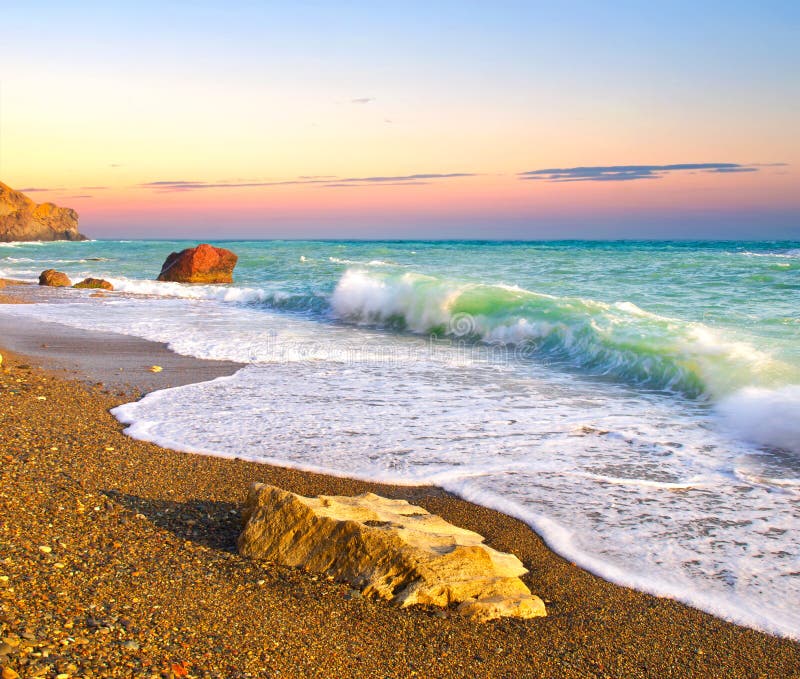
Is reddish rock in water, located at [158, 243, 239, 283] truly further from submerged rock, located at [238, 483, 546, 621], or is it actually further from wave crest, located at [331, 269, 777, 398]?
submerged rock, located at [238, 483, 546, 621]

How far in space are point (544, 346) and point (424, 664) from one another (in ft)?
30.2

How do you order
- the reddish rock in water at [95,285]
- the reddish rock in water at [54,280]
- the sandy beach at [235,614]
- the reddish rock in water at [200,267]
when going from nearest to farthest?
the sandy beach at [235,614]
the reddish rock in water at [95,285]
the reddish rock in water at [54,280]
the reddish rock in water at [200,267]

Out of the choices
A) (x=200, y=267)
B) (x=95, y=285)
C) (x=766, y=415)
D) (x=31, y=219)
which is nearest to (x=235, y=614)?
(x=766, y=415)

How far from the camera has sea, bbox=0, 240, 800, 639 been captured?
13.6 ft

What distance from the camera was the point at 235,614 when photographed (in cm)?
310

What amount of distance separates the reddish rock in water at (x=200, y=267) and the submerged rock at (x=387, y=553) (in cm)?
2196

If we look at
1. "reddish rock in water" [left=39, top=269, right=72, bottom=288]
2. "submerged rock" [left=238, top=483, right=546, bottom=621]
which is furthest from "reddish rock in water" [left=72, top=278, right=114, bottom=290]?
"submerged rock" [left=238, top=483, right=546, bottom=621]

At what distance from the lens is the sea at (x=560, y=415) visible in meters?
4.13

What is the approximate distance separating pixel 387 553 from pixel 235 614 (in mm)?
744

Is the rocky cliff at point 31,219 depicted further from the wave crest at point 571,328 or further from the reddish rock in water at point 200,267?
the wave crest at point 571,328

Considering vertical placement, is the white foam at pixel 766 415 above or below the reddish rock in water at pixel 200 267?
below

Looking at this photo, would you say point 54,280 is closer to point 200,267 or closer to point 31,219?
point 200,267

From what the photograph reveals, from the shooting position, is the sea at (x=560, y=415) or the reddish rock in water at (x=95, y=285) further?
the reddish rock in water at (x=95, y=285)

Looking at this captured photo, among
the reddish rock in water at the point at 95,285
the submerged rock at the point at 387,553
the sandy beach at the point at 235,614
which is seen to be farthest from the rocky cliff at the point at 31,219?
the submerged rock at the point at 387,553
